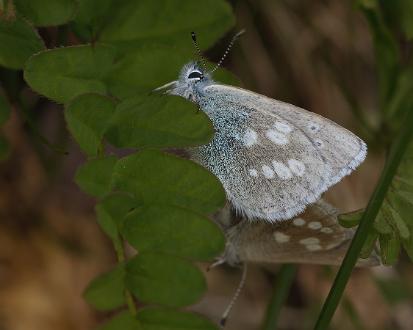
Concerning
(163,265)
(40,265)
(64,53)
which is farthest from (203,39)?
(40,265)

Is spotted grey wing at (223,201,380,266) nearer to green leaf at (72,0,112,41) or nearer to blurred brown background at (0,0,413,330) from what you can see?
green leaf at (72,0,112,41)

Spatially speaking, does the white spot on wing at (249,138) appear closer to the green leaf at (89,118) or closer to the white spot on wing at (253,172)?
the white spot on wing at (253,172)

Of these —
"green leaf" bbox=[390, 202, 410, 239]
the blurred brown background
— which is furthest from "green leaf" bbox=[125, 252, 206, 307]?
the blurred brown background

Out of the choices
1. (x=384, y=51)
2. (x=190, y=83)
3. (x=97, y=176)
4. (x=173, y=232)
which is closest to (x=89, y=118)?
(x=97, y=176)

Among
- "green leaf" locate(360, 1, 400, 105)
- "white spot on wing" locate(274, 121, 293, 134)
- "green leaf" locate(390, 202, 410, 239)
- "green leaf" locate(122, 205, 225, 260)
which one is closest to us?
"green leaf" locate(122, 205, 225, 260)

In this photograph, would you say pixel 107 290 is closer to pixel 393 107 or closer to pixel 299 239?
pixel 299 239

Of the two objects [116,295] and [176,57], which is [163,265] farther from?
[176,57]
